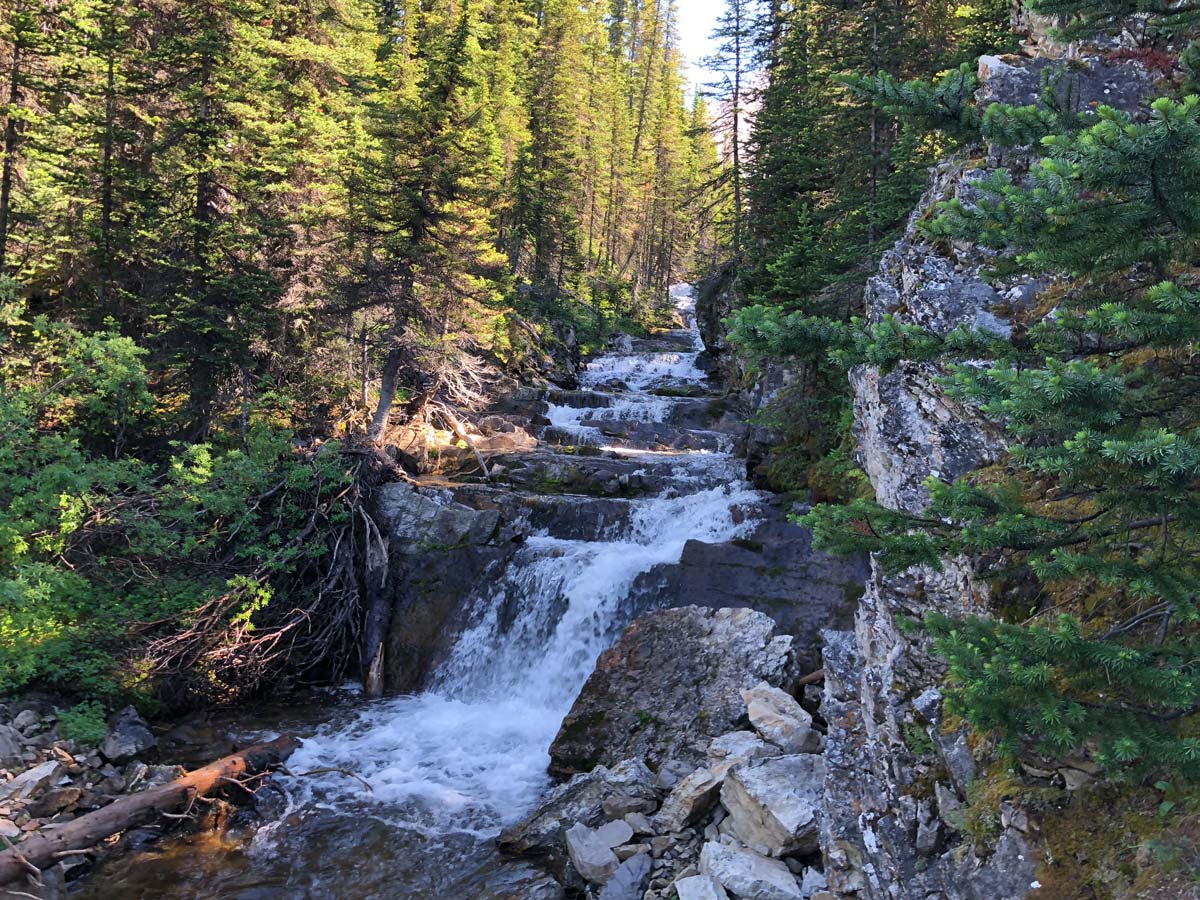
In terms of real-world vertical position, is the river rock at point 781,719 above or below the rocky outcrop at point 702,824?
above

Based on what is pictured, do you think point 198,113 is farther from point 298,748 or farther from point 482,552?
point 298,748

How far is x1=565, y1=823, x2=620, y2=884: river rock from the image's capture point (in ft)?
24.9

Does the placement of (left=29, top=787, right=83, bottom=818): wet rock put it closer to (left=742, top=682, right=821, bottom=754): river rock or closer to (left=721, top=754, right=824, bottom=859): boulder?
(left=721, top=754, right=824, bottom=859): boulder

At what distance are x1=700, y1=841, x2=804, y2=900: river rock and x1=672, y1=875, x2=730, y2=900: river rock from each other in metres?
0.06

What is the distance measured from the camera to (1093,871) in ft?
11.9

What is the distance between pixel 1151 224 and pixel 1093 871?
324 centimetres

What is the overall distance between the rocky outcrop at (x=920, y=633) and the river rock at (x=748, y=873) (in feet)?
2.24

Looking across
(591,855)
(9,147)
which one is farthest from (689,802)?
(9,147)

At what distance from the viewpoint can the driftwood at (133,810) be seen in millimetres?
7723

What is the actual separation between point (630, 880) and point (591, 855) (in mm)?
558

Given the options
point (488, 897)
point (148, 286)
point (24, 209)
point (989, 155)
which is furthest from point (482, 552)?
point (24, 209)

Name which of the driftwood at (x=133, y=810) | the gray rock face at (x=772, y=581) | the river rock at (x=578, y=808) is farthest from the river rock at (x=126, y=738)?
the gray rock face at (x=772, y=581)

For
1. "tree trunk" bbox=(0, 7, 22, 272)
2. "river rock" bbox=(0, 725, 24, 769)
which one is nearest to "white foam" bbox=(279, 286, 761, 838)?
"river rock" bbox=(0, 725, 24, 769)

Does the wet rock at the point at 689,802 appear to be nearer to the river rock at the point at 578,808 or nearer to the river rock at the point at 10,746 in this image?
the river rock at the point at 578,808
